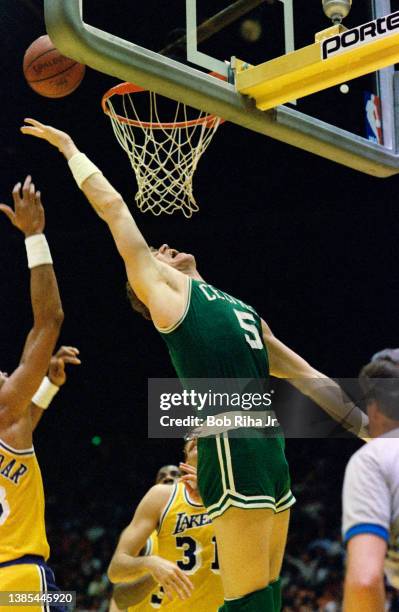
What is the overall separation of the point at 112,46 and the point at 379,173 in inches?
68.0

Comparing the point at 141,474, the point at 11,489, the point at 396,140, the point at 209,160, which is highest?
the point at 209,160

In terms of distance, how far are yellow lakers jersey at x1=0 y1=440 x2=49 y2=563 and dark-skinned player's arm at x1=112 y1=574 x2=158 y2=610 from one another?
1.09 meters

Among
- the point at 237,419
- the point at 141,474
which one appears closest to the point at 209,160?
the point at 141,474

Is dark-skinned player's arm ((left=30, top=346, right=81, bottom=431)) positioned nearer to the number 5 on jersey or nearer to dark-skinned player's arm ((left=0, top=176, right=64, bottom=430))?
dark-skinned player's arm ((left=0, top=176, right=64, bottom=430))

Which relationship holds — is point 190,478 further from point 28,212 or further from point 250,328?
point 28,212

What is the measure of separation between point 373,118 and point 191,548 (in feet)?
8.47

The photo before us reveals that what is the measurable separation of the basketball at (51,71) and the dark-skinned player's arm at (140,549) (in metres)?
2.39

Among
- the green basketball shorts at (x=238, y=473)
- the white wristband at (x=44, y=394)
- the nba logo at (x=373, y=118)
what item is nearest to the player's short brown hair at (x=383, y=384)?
the green basketball shorts at (x=238, y=473)

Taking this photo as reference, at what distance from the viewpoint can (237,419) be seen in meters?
3.40

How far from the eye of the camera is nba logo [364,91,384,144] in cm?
464

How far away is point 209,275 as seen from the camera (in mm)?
10289

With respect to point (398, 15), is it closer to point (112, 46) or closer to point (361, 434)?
point (112, 46)

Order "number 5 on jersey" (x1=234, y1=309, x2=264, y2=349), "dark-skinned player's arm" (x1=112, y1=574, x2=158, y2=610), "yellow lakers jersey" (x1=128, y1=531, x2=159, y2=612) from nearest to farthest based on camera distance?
"number 5 on jersey" (x1=234, y1=309, x2=264, y2=349)
"dark-skinned player's arm" (x1=112, y1=574, x2=158, y2=610)
"yellow lakers jersey" (x1=128, y1=531, x2=159, y2=612)

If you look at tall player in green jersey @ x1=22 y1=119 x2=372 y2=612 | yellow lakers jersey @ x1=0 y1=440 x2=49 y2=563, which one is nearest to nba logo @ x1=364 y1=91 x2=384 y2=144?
tall player in green jersey @ x1=22 y1=119 x2=372 y2=612
